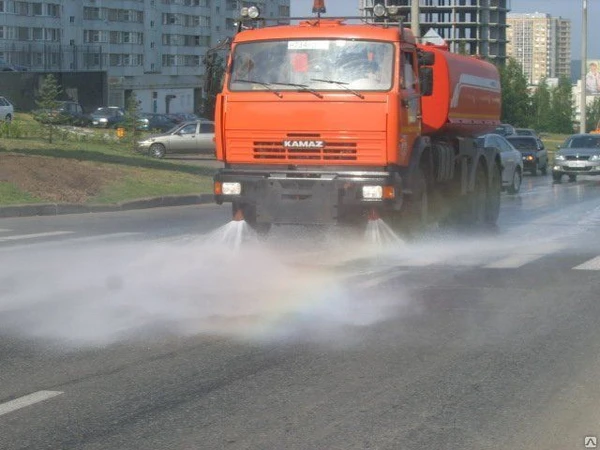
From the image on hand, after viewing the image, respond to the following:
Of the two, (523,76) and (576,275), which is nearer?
(576,275)

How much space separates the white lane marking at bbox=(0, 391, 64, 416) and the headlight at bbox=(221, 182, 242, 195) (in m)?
7.79

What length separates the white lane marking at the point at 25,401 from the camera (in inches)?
264

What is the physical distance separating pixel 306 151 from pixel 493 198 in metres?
7.04

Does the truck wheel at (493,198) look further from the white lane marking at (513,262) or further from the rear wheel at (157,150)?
the rear wheel at (157,150)

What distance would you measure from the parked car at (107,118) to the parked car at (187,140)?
19829 mm

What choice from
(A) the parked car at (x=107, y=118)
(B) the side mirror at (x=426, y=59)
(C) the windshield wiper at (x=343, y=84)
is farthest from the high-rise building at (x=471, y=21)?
(C) the windshield wiper at (x=343, y=84)

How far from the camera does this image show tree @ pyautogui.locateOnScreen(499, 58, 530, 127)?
8288 cm

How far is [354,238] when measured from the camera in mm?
16156

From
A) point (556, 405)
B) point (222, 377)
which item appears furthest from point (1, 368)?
point (556, 405)

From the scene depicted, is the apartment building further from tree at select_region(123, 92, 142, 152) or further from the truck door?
the truck door

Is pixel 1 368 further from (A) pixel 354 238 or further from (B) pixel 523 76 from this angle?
(B) pixel 523 76

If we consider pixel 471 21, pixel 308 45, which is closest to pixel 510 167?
pixel 308 45

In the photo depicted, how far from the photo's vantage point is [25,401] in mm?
6875

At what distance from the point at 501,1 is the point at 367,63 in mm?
172345
